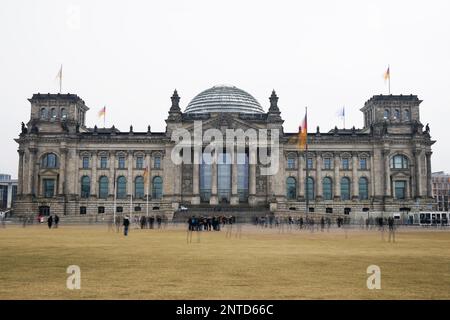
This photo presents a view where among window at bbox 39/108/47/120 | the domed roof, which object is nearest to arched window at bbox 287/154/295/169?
the domed roof

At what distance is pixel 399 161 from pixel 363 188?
8.74m

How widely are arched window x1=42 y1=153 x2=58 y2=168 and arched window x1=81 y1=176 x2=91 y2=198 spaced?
6180 mm

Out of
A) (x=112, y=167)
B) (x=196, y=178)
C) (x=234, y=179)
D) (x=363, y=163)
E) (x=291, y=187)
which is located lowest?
(x=291, y=187)

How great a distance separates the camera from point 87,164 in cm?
10081

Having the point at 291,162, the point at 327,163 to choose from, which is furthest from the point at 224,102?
the point at 327,163

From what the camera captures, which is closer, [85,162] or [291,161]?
[85,162]

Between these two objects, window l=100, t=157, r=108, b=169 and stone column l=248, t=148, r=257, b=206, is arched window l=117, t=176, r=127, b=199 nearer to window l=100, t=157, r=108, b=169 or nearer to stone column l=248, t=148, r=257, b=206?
window l=100, t=157, r=108, b=169

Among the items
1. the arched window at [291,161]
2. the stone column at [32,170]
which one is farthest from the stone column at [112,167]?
the arched window at [291,161]

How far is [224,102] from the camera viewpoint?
109312 millimetres

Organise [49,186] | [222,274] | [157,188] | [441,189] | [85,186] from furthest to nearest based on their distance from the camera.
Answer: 1. [441,189]
2. [157,188]
3. [85,186]
4. [49,186]
5. [222,274]

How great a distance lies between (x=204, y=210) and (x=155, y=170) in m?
17.9

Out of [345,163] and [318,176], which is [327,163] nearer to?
[318,176]

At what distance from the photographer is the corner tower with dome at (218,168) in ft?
317
